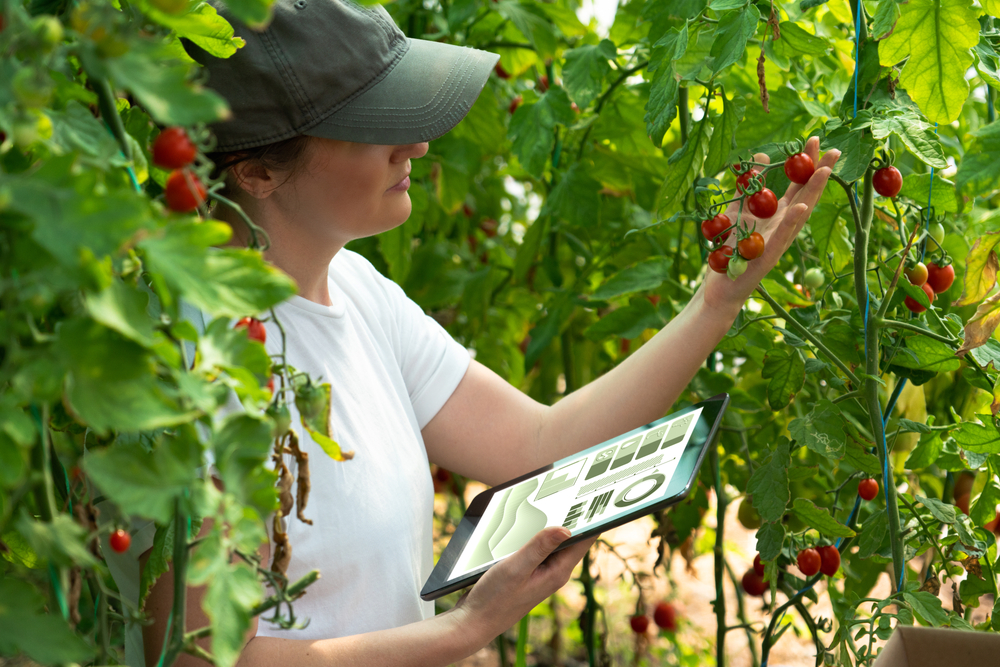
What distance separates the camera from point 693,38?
882mm

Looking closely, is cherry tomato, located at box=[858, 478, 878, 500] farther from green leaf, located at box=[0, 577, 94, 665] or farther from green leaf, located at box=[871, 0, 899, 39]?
green leaf, located at box=[0, 577, 94, 665]

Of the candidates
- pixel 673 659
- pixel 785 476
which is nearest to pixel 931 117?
pixel 785 476

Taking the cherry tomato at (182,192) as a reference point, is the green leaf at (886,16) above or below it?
above

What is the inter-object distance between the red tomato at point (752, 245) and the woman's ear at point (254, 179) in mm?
504

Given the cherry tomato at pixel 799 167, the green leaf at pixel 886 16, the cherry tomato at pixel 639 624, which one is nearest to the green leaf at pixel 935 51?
the green leaf at pixel 886 16

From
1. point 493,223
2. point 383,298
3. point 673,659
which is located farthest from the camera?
point 673,659

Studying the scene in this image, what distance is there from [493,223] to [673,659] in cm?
130

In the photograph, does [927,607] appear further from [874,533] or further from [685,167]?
[685,167]

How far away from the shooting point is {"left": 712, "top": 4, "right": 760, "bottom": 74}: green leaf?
774 millimetres

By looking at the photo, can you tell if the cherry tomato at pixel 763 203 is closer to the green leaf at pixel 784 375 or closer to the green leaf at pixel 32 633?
the green leaf at pixel 784 375

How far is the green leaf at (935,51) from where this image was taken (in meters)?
0.73

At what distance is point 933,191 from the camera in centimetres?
88

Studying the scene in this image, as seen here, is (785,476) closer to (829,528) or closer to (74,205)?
(829,528)

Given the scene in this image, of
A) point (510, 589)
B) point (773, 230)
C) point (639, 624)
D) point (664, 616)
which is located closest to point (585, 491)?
point (510, 589)
